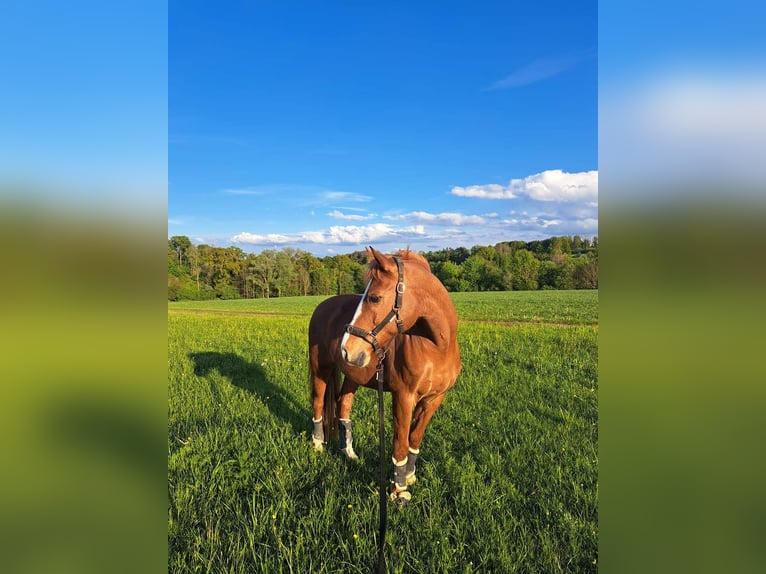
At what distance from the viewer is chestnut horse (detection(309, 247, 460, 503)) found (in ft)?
11.5

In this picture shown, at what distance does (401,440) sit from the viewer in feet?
14.0

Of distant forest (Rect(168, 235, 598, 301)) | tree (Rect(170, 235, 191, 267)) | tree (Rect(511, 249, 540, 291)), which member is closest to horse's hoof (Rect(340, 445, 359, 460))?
tree (Rect(170, 235, 191, 267))

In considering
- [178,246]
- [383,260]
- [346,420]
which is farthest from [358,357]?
[178,246]

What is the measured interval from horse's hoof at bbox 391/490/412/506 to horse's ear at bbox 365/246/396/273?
254 cm

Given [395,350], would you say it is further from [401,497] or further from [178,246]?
[178,246]

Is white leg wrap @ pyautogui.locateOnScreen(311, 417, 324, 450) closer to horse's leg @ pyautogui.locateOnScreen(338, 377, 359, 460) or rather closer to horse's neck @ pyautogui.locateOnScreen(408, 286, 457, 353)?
horse's leg @ pyautogui.locateOnScreen(338, 377, 359, 460)

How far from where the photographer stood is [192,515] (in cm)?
396

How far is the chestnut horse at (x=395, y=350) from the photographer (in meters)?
3.50

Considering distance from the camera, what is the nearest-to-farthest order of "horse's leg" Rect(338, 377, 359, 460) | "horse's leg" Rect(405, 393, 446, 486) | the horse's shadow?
"horse's leg" Rect(405, 393, 446, 486)
"horse's leg" Rect(338, 377, 359, 460)
the horse's shadow

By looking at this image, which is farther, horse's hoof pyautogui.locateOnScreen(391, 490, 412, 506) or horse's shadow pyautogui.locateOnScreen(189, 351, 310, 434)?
horse's shadow pyautogui.locateOnScreen(189, 351, 310, 434)

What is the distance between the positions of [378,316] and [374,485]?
2307mm
